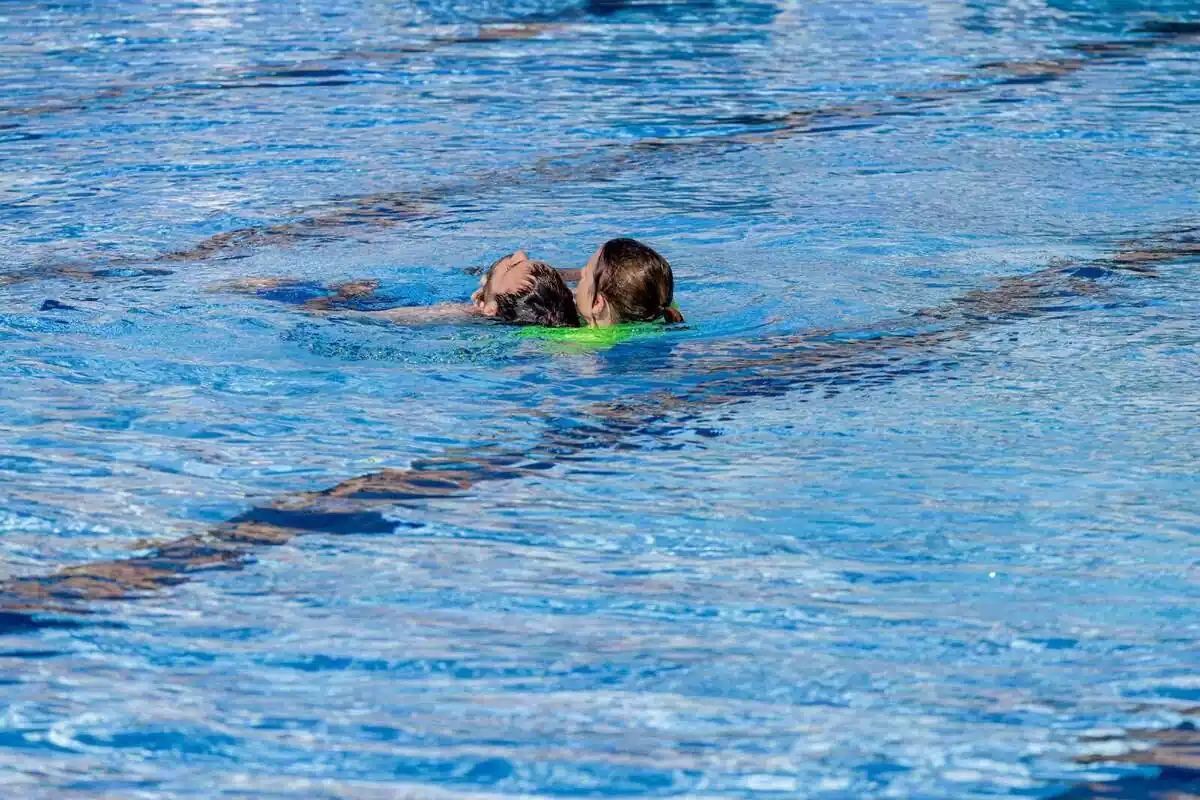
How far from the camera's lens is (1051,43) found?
39.2 feet

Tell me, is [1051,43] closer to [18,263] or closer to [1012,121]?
[1012,121]

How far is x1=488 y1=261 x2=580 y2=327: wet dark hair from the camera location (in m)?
5.02

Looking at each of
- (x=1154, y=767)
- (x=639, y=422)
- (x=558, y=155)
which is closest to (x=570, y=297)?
(x=639, y=422)

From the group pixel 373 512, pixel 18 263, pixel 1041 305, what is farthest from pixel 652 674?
pixel 18 263

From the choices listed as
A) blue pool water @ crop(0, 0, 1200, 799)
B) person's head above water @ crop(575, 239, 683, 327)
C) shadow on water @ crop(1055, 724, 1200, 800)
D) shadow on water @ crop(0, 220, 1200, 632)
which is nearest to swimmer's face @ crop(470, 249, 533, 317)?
blue pool water @ crop(0, 0, 1200, 799)

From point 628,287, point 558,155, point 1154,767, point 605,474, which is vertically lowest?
point 1154,767

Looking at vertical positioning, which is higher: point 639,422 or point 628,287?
point 628,287

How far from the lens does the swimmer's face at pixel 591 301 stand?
4918mm

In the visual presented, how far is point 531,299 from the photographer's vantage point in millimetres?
5027

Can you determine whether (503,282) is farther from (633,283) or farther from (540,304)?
(633,283)

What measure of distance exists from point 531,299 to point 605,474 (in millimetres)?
1424

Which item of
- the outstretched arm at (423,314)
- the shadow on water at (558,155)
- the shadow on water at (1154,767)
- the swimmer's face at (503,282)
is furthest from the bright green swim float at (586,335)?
the shadow on water at (1154,767)

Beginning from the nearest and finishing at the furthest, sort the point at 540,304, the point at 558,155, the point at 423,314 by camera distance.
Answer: the point at 540,304, the point at 423,314, the point at 558,155

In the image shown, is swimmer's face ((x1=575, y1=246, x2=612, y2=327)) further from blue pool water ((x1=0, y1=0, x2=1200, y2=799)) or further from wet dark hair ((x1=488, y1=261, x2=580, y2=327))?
blue pool water ((x1=0, y1=0, x2=1200, y2=799))
